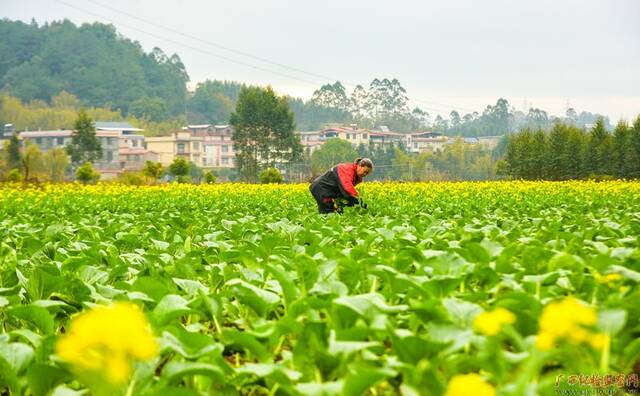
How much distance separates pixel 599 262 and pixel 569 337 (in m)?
1.63

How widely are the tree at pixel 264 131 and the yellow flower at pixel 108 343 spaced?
61.6 m

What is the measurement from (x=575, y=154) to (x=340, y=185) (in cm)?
3155

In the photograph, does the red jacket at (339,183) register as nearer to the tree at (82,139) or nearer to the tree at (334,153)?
the tree at (82,139)

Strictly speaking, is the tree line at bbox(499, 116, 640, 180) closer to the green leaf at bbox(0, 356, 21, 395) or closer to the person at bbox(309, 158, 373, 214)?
the person at bbox(309, 158, 373, 214)

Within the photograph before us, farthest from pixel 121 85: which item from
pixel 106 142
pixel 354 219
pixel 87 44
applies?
pixel 354 219

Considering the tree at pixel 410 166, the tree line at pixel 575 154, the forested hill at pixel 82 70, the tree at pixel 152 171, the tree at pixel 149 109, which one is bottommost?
the tree at pixel 410 166

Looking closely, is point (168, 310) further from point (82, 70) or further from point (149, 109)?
point (82, 70)

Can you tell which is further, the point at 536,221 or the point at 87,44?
the point at 87,44

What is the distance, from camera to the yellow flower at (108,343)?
3.20ft

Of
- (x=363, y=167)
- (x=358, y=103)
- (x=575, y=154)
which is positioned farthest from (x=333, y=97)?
(x=363, y=167)

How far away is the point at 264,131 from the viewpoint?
211 ft

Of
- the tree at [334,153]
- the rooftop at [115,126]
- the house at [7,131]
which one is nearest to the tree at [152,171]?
the tree at [334,153]

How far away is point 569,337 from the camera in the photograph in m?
1.15

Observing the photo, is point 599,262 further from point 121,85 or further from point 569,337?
point 121,85
